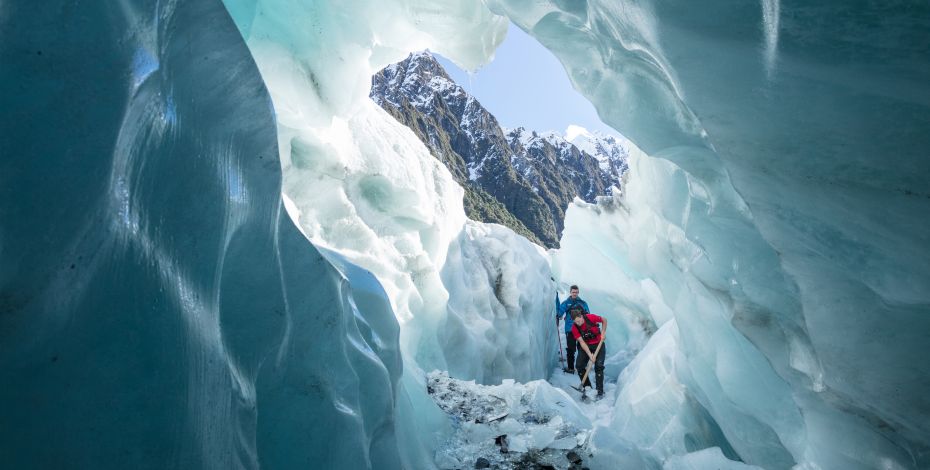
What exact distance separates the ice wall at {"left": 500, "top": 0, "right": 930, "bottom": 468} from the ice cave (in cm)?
1

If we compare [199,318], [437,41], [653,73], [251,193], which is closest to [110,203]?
[199,318]

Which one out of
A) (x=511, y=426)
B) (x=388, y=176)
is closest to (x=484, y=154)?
(x=388, y=176)

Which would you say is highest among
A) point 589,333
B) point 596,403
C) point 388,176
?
point 388,176

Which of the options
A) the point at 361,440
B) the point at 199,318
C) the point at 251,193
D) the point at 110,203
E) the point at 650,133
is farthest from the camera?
the point at 650,133

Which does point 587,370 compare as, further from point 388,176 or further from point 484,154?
point 484,154

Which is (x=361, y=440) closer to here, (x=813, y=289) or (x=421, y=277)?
(x=813, y=289)

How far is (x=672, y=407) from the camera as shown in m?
5.00

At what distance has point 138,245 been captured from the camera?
1292 millimetres

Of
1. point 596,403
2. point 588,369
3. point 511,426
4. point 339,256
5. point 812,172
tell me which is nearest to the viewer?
point 812,172

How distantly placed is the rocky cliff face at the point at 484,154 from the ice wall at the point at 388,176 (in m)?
39.6

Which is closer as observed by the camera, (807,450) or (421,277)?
(807,450)

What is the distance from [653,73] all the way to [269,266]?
8.37ft

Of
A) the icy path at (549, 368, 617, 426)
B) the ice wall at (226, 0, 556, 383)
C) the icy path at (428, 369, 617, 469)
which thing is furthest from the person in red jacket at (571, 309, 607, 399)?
the ice wall at (226, 0, 556, 383)

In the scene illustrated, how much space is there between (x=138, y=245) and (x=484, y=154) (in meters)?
68.0
